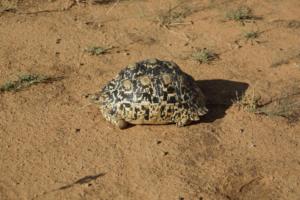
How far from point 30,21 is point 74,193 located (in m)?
3.84

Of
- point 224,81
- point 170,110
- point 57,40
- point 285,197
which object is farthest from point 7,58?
point 285,197

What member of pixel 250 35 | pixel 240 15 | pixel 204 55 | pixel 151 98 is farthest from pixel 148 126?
pixel 240 15

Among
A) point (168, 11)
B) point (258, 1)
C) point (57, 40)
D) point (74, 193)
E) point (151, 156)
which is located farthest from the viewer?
point (258, 1)

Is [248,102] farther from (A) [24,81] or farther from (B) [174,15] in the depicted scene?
(A) [24,81]

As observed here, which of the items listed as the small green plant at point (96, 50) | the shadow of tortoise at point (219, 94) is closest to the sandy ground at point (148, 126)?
the shadow of tortoise at point (219, 94)

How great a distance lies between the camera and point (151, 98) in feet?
20.1

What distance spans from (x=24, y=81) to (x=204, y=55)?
8.58 ft

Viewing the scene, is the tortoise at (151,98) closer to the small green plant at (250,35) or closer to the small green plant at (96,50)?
the small green plant at (96,50)

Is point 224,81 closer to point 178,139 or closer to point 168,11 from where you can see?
point 178,139

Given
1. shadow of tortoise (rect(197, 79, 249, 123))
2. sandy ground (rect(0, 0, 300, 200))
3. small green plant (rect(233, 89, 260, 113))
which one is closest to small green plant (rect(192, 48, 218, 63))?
sandy ground (rect(0, 0, 300, 200))

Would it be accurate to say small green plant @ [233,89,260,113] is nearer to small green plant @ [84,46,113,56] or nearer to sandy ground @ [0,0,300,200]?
sandy ground @ [0,0,300,200]

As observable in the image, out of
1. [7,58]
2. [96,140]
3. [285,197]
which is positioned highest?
[7,58]

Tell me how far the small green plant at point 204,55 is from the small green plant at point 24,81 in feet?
6.72

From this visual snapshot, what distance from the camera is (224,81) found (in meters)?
7.21
